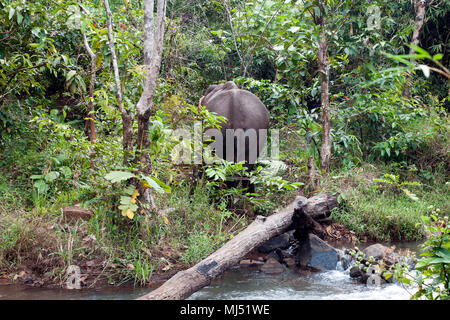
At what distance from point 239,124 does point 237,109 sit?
0.64 ft

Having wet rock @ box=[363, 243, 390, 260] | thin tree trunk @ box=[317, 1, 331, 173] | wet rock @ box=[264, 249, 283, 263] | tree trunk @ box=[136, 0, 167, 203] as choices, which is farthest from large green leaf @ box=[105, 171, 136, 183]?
thin tree trunk @ box=[317, 1, 331, 173]

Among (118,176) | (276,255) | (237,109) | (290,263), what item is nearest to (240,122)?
(237,109)

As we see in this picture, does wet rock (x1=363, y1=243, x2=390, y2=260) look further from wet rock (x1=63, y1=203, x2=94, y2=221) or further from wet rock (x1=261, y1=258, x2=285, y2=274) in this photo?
wet rock (x1=63, y1=203, x2=94, y2=221)

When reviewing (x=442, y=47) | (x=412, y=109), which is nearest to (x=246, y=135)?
(x=412, y=109)

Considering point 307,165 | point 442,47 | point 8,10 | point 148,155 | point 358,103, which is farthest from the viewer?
point 442,47

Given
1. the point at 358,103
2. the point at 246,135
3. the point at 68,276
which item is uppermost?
the point at 358,103

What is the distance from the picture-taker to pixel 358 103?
22.1 ft

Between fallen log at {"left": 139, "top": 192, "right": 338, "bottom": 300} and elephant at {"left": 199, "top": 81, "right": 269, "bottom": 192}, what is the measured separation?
43.6 inches

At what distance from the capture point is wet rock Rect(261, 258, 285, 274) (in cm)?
421

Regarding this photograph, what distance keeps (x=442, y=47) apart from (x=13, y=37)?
8.66 m

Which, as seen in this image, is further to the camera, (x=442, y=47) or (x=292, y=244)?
(x=442, y=47)
